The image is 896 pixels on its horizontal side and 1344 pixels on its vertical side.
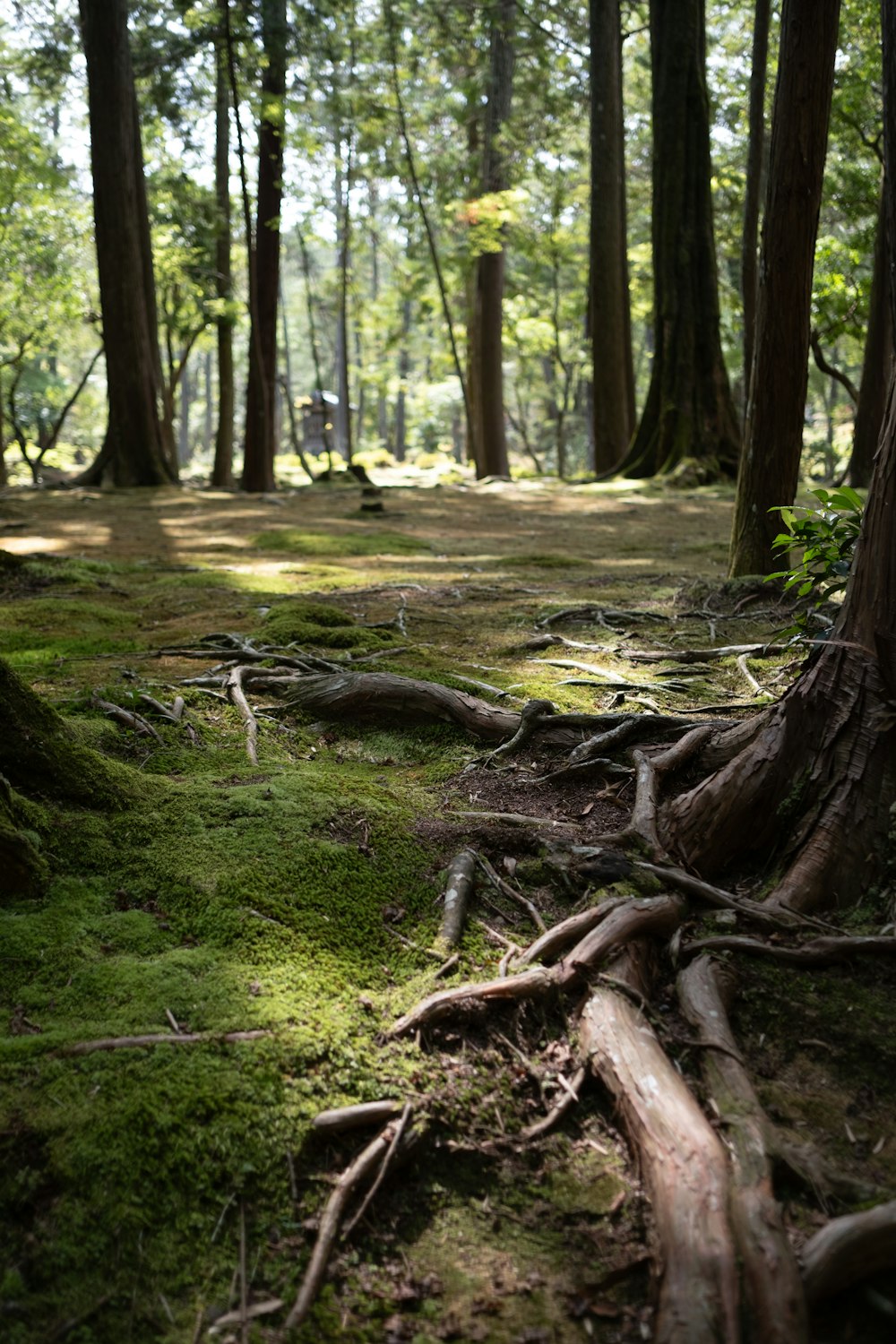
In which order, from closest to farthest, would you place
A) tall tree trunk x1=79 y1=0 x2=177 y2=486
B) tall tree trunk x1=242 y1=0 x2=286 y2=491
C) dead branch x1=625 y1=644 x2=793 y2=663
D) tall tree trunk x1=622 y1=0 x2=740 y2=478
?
dead branch x1=625 y1=644 x2=793 y2=663 < tall tree trunk x1=79 y1=0 x2=177 y2=486 < tall tree trunk x1=622 y1=0 x2=740 y2=478 < tall tree trunk x1=242 y1=0 x2=286 y2=491

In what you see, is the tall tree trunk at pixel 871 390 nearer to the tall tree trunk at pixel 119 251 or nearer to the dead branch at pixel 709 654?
the dead branch at pixel 709 654

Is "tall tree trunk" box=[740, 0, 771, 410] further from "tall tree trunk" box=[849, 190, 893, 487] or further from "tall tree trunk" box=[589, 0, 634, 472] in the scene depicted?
"tall tree trunk" box=[589, 0, 634, 472]

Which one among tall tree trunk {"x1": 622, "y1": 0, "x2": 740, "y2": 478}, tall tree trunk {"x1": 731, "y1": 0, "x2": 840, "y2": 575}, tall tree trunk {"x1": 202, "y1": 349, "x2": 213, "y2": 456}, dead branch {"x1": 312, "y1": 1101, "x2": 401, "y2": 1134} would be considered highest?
tall tree trunk {"x1": 202, "y1": 349, "x2": 213, "y2": 456}

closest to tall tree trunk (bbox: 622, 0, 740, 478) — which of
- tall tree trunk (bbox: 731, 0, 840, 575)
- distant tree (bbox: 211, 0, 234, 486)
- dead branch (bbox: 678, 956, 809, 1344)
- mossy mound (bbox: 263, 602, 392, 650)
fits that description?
distant tree (bbox: 211, 0, 234, 486)

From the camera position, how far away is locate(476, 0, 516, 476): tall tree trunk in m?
19.7

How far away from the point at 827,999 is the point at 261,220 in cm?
1677

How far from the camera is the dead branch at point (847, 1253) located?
1.71 metres

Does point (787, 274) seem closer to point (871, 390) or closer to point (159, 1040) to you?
point (159, 1040)

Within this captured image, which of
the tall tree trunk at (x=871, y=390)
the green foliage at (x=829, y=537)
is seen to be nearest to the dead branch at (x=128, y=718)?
the green foliage at (x=829, y=537)

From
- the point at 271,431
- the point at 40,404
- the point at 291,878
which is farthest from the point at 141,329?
the point at 40,404

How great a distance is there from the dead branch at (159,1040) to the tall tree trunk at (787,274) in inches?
193

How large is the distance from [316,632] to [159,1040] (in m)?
3.32

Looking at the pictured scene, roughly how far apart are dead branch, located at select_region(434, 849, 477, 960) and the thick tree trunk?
1779 cm

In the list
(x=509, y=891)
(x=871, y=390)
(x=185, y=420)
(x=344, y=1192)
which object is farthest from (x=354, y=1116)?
Result: (x=185, y=420)
